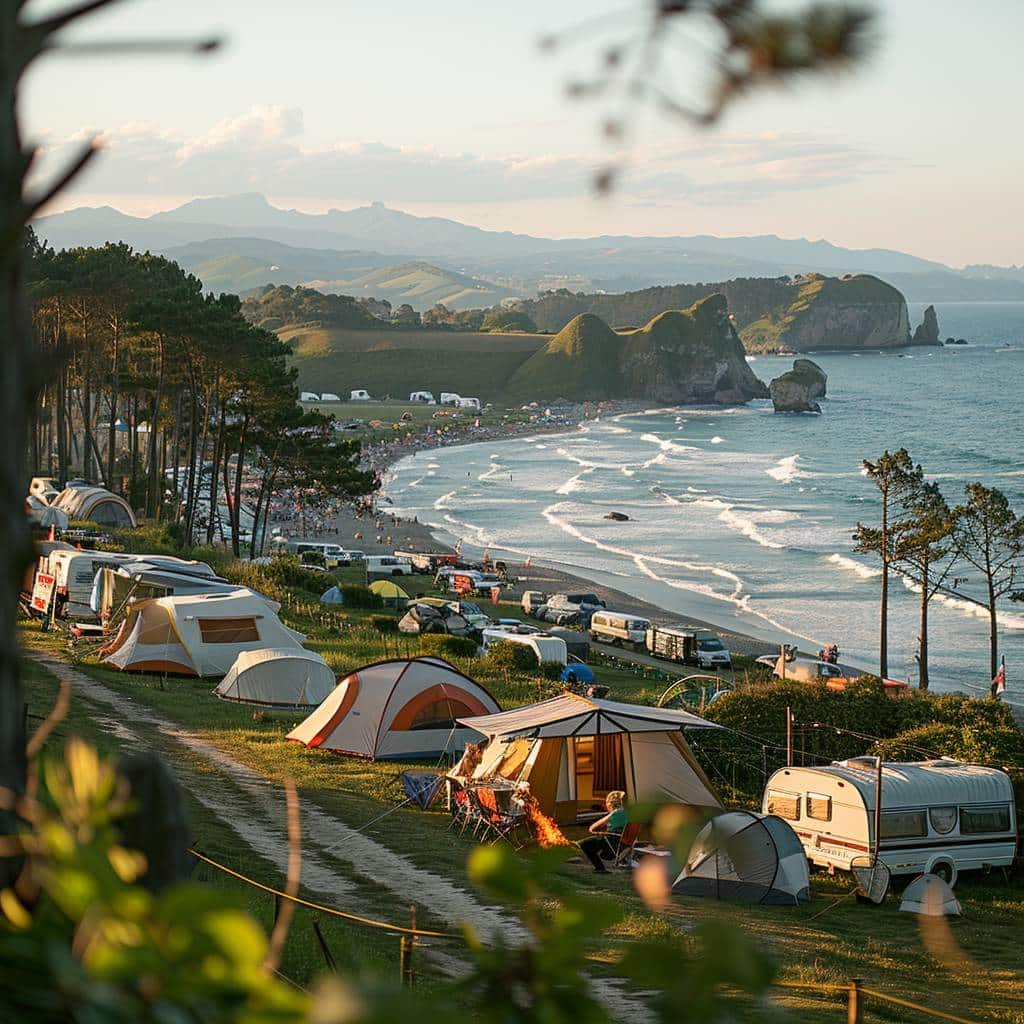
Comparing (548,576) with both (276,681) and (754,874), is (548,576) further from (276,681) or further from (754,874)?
(754,874)

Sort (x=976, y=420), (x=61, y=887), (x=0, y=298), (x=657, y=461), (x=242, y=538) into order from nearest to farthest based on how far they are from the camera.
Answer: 1. (x=61, y=887)
2. (x=0, y=298)
3. (x=242, y=538)
4. (x=657, y=461)
5. (x=976, y=420)

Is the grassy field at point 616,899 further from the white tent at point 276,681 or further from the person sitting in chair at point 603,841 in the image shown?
the white tent at point 276,681

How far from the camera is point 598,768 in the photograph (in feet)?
48.9

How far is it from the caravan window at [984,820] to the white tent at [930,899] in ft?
4.60

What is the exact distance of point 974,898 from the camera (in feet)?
44.1

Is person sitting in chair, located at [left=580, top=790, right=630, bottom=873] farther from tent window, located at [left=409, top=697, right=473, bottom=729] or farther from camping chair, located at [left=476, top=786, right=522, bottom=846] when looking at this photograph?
tent window, located at [left=409, top=697, right=473, bottom=729]

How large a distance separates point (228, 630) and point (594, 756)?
29.5 ft

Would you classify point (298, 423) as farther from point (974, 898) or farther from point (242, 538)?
point (974, 898)

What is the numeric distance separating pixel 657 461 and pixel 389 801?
81311mm

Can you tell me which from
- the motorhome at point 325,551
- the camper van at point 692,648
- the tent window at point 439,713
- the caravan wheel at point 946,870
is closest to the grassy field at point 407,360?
the motorhome at point 325,551

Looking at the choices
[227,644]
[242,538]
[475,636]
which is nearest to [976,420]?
[242,538]

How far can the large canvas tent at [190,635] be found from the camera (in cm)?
2159

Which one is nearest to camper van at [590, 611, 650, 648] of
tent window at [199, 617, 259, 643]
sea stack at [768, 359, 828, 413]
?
tent window at [199, 617, 259, 643]

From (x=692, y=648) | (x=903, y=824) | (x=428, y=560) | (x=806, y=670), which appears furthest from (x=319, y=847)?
(x=428, y=560)
